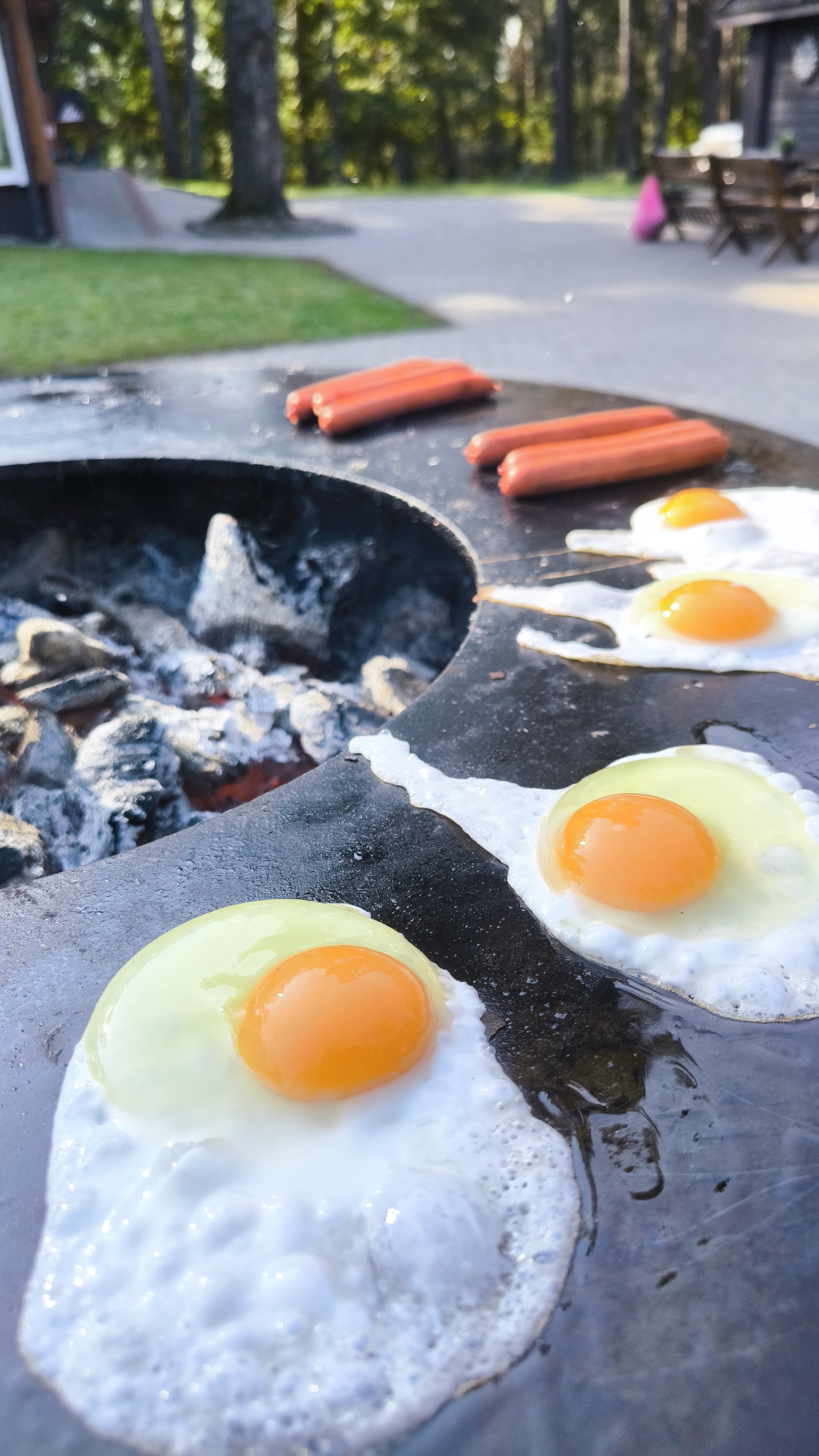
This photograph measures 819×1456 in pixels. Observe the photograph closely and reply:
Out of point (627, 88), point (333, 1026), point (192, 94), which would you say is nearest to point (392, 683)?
point (333, 1026)

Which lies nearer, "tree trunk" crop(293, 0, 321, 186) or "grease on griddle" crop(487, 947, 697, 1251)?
"grease on griddle" crop(487, 947, 697, 1251)

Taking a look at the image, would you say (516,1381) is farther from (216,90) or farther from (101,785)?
(216,90)

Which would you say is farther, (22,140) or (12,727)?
(22,140)

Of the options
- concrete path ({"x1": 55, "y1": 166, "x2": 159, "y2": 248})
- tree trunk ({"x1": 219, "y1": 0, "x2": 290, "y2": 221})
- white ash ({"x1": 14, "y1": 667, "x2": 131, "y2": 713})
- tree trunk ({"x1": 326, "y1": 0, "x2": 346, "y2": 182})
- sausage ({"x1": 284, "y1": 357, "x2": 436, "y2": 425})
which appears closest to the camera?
white ash ({"x1": 14, "y1": 667, "x2": 131, "y2": 713})

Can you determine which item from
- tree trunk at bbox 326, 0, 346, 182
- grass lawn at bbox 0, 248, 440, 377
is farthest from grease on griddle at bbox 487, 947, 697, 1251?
tree trunk at bbox 326, 0, 346, 182

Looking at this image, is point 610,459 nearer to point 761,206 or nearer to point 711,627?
point 711,627

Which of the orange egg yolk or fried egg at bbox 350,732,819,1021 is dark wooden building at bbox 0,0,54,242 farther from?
the orange egg yolk

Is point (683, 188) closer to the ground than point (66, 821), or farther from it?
farther from it
